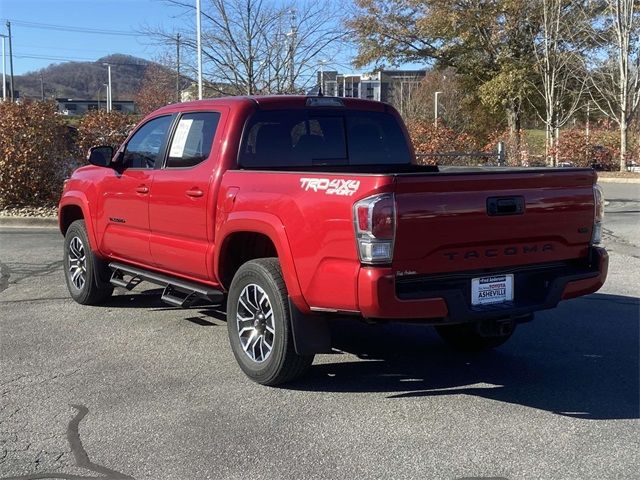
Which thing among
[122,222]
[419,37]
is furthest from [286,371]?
[419,37]

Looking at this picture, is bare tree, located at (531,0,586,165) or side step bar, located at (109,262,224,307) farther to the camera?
bare tree, located at (531,0,586,165)

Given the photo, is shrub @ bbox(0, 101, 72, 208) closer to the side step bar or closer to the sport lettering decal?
the side step bar

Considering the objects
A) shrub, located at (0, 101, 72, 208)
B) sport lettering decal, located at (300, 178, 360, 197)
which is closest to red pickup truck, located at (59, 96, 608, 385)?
sport lettering decal, located at (300, 178, 360, 197)

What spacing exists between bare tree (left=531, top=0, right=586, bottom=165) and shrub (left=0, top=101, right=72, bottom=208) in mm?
16004

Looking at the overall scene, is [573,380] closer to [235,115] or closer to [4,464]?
[235,115]

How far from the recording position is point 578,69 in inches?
1037

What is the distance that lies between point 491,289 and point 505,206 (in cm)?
53

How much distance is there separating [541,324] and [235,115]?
11.4 feet

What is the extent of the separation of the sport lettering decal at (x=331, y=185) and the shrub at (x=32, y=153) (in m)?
11.3

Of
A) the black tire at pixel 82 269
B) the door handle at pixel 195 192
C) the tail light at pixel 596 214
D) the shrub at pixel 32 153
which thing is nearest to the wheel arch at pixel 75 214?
the black tire at pixel 82 269

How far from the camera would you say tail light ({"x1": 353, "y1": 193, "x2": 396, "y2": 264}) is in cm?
390

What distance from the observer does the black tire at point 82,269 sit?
23.1 ft

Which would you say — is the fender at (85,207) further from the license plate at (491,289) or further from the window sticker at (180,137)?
the license plate at (491,289)

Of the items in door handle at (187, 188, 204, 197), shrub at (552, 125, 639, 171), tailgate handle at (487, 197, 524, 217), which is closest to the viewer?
tailgate handle at (487, 197, 524, 217)
